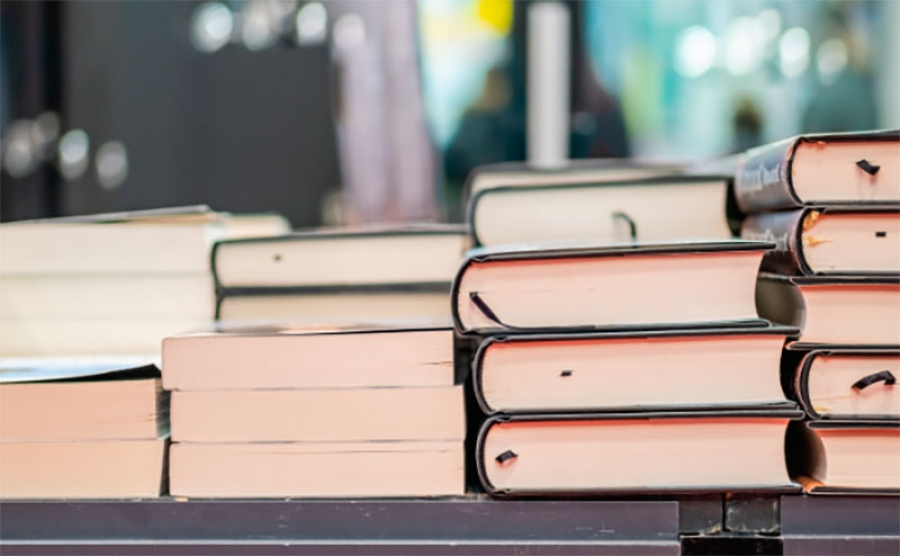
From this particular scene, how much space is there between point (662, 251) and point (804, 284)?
0.38 ft

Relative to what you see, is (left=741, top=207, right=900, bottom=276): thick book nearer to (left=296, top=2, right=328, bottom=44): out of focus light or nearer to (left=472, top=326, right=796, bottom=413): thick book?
(left=472, top=326, right=796, bottom=413): thick book

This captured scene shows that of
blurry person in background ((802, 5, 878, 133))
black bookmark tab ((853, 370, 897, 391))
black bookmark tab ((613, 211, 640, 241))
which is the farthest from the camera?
blurry person in background ((802, 5, 878, 133))

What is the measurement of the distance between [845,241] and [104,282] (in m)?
0.71

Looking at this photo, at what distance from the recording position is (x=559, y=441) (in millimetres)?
635

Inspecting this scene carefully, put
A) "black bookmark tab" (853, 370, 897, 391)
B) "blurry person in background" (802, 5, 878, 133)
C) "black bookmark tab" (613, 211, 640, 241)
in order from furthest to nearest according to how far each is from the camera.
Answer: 1. "blurry person in background" (802, 5, 878, 133)
2. "black bookmark tab" (613, 211, 640, 241)
3. "black bookmark tab" (853, 370, 897, 391)

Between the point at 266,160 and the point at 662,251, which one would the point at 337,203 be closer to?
the point at 266,160

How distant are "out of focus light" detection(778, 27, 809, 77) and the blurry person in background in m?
0.03

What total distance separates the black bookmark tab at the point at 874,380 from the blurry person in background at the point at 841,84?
116cm

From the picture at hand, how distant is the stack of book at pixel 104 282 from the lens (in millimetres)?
826

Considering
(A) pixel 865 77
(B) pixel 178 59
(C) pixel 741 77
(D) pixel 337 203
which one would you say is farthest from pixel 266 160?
(A) pixel 865 77

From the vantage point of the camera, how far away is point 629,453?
632mm

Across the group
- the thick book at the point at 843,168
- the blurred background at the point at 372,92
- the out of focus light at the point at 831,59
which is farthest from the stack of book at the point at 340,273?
the out of focus light at the point at 831,59

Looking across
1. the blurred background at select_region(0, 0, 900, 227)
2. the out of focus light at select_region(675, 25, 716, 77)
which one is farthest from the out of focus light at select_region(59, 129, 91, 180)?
the out of focus light at select_region(675, 25, 716, 77)

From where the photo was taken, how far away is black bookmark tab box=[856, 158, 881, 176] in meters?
0.63
